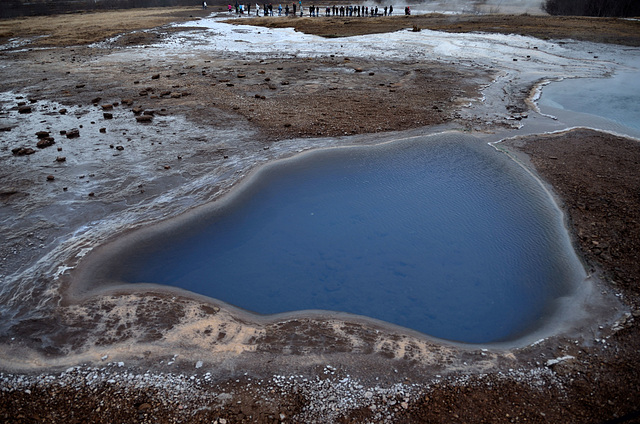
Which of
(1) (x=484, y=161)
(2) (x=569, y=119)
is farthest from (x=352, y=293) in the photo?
(2) (x=569, y=119)

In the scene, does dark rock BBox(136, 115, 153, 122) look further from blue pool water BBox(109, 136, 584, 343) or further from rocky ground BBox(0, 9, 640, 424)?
blue pool water BBox(109, 136, 584, 343)

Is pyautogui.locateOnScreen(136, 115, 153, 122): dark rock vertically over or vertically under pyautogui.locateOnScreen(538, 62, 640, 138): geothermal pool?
under

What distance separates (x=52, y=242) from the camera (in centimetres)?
529

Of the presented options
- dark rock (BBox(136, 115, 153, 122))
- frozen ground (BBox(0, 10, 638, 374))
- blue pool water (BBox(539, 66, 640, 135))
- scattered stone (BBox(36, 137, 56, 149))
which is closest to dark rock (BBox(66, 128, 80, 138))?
frozen ground (BBox(0, 10, 638, 374))

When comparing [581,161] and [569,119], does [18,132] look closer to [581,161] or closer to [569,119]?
[581,161]

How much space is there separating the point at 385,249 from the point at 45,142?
7267 mm

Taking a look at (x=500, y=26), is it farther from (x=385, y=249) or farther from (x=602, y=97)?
(x=385, y=249)

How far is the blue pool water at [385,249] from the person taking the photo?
4.50 metres

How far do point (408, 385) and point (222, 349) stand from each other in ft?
5.74

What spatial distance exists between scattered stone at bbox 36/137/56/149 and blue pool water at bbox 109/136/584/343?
14.6ft

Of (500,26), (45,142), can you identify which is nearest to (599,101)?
(45,142)

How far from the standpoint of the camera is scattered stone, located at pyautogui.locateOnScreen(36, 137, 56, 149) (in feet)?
26.2

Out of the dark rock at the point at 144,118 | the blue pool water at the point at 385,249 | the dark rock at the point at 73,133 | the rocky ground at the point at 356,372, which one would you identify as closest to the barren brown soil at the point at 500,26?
the dark rock at the point at 144,118

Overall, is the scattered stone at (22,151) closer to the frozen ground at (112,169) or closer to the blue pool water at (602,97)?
the frozen ground at (112,169)
